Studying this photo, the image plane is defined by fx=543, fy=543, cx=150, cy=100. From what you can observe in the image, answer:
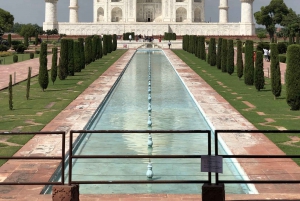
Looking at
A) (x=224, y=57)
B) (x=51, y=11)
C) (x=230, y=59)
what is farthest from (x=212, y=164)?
(x=51, y=11)

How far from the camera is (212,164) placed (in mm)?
4016

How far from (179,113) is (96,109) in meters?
1.56

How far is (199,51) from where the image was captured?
2698 centimetres

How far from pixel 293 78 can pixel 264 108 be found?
0.78 m

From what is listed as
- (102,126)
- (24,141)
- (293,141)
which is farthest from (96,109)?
(293,141)

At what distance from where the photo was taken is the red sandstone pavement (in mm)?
4469

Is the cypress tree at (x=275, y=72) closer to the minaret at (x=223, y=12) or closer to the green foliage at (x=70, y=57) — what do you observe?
the green foliage at (x=70, y=57)

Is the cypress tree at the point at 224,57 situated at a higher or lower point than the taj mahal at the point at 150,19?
lower

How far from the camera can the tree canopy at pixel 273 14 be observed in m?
58.8

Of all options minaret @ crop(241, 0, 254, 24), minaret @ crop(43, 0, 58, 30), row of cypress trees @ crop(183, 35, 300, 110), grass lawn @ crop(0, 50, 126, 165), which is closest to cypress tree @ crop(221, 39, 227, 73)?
row of cypress trees @ crop(183, 35, 300, 110)

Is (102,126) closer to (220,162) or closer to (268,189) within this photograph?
(268,189)

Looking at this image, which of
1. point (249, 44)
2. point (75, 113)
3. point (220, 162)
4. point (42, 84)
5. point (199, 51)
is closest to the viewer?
point (220, 162)

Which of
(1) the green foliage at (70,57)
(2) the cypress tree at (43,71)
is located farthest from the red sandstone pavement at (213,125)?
(1) the green foliage at (70,57)

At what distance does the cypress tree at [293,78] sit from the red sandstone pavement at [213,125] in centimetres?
109
